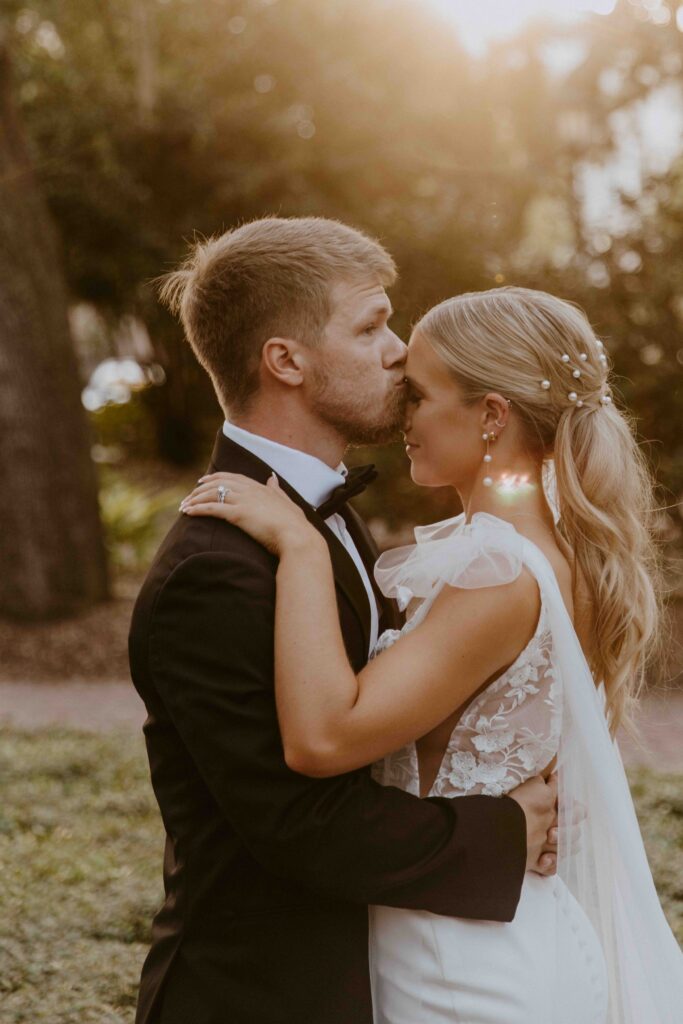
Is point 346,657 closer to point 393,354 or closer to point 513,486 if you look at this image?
point 513,486

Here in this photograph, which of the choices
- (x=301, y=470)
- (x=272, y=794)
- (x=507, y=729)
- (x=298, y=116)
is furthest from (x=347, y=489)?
(x=298, y=116)

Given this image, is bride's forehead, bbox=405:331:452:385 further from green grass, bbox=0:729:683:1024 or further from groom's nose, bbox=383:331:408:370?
green grass, bbox=0:729:683:1024

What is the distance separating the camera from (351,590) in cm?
233

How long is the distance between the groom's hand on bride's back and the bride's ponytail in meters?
0.34

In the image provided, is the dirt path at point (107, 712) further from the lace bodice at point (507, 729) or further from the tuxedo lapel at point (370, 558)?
the lace bodice at point (507, 729)

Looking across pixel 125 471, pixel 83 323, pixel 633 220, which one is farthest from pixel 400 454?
pixel 83 323

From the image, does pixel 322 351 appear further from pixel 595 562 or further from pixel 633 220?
pixel 633 220

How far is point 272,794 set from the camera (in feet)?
6.80

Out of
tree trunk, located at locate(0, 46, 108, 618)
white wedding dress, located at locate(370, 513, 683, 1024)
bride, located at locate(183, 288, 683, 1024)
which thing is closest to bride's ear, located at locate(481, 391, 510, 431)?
bride, located at locate(183, 288, 683, 1024)

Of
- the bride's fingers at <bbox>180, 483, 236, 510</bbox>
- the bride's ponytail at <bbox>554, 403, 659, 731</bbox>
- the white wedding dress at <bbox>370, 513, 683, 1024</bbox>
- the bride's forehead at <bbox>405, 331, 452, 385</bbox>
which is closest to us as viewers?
the white wedding dress at <bbox>370, 513, 683, 1024</bbox>

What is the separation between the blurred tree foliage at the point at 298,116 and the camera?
45.3 ft

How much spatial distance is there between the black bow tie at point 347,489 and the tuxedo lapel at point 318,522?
0.05 metres

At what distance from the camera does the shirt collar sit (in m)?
2.49

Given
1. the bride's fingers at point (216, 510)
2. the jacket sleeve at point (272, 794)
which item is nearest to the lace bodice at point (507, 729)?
the jacket sleeve at point (272, 794)
